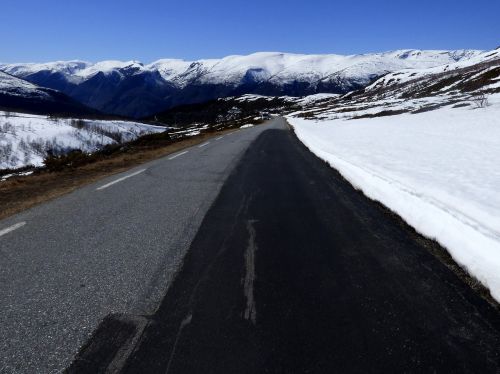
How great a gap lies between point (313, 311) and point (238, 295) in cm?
69

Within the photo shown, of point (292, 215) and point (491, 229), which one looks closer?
point (491, 229)

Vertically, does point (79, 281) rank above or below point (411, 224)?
above

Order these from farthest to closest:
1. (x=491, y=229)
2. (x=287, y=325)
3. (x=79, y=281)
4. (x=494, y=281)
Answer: (x=491, y=229) < (x=79, y=281) < (x=494, y=281) < (x=287, y=325)

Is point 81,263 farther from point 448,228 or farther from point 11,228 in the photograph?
point 448,228

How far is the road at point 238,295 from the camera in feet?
8.86

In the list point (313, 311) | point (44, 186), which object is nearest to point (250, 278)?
point (313, 311)

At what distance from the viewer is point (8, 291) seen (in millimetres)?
3713

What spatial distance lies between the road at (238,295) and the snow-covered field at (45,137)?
4039 centimetres

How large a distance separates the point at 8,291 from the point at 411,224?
4855 mm

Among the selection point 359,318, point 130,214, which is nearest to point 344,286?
point 359,318

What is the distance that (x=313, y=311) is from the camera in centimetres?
326

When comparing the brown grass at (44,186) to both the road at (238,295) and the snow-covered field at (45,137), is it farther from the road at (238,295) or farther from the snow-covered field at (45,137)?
the snow-covered field at (45,137)

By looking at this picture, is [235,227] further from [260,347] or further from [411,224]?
[260,347]

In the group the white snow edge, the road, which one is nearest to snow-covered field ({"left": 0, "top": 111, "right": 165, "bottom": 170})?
the road
